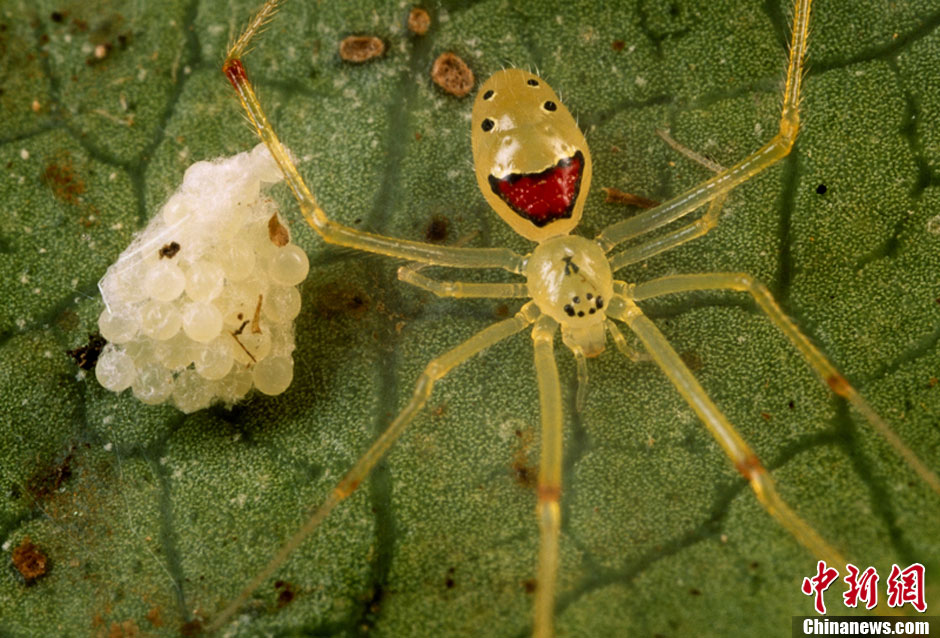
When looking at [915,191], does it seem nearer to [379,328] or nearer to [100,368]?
[379,328]

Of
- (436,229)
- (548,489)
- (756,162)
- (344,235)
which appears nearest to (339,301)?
(344,235)

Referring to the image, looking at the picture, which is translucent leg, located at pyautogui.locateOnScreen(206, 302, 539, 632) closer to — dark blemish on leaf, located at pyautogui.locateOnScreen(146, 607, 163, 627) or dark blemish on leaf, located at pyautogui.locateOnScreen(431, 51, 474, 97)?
dark blemish on leaf, located at pyautogui.locateOnScreen(146, 607, 163, 627)

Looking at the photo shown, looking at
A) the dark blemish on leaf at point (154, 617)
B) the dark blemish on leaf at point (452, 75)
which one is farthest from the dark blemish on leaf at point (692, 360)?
the dark blemish on leaf at point (154, 617)

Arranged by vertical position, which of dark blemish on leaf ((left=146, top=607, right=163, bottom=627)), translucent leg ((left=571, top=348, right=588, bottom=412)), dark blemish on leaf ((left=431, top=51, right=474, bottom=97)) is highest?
dark blemish on leaf ((left=431, top=51, right=474, bottom=97))

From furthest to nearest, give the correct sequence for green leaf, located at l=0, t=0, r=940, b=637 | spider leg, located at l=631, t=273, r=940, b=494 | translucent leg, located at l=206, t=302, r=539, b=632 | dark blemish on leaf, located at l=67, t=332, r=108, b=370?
dark blemish on leaf, located at l=67, t=332, r=108, b=370 → green leaf, located at l=0, t=0, r=940, b=637 → translucent leg, located at l=206, t=302, r=539, b=632 → spider leg, located at l=631, t=273, r=940, b=494

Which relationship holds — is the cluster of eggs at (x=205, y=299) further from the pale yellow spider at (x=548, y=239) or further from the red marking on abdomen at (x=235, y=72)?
the red marking on abdomen at (x=235, y=72)

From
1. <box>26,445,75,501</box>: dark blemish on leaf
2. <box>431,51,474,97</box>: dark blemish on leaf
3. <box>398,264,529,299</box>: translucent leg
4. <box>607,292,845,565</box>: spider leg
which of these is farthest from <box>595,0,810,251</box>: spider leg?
<box>26,445,75,501</box>: dark blemish on leaf
